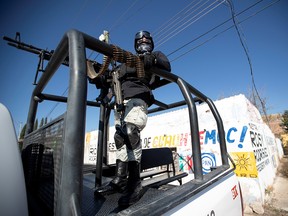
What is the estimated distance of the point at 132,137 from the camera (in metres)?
1.15

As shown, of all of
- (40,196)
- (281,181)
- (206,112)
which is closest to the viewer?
(40,196)

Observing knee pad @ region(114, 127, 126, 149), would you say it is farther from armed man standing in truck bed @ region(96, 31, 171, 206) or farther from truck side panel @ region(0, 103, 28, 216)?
truck side panel @ region(0, 103, 28, 216)

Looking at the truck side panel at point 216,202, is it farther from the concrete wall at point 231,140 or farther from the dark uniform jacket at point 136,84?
the concrete wall at point 231,140

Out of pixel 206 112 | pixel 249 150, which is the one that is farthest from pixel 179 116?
pixel 249 150

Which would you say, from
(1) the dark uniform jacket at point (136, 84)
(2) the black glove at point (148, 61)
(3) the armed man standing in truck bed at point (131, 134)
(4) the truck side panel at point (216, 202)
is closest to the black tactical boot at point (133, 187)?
(3) the armed man standing in truck bed at point (131, 134)

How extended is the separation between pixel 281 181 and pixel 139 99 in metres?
8.50

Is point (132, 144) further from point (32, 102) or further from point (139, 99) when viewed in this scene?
point (32, 102)

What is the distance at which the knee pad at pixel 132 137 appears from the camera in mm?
1135

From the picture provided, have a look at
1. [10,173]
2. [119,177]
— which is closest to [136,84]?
[119,177]

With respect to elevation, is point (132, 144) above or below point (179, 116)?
below

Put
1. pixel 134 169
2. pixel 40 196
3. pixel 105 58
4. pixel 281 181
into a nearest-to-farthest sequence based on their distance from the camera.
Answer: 1. pixel 105 58
2. pixel 40 196
3. pixel 134 169
4. pixel 281 181

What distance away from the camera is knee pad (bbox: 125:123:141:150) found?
1135 mm

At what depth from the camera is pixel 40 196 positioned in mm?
1034

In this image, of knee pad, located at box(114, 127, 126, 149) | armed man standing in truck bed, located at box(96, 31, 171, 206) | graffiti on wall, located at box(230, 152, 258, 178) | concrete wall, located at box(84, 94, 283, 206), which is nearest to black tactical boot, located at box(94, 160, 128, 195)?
armed man standing in truck bed, located at box(96, 31, 171, 206)
